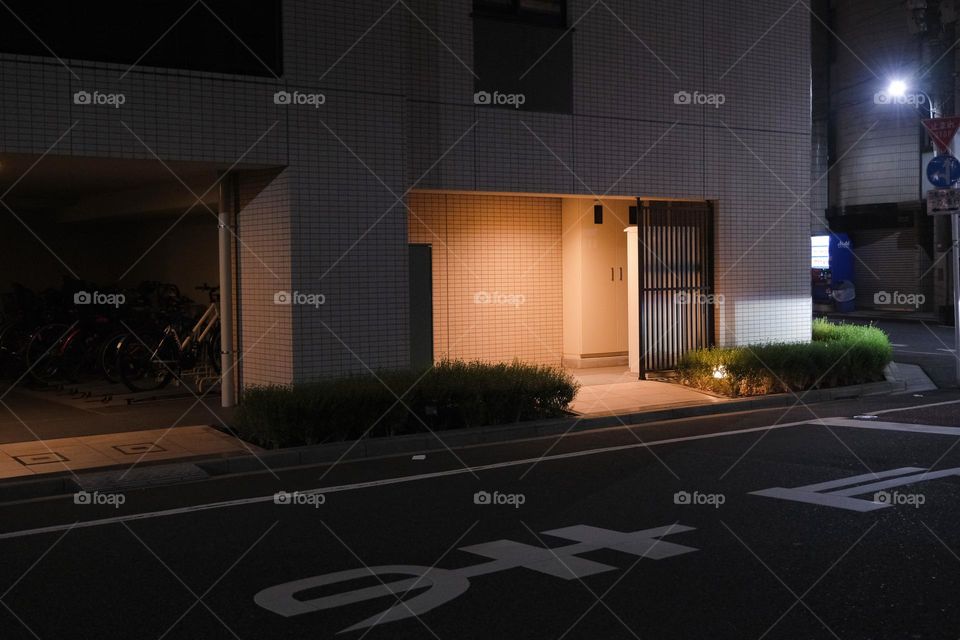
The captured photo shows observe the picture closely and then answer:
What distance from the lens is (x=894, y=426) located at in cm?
1227

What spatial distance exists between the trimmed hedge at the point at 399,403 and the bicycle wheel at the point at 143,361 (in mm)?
3729

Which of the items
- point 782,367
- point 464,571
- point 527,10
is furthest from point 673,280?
point 464,571

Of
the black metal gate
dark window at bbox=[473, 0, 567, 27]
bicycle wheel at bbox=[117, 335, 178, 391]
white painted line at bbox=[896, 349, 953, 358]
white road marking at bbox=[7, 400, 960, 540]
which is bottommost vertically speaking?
white road marking at bbox=[7, 400, 960, 540]

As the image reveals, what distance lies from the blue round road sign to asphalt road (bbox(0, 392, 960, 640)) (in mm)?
7002

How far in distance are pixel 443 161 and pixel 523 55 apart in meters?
2.09

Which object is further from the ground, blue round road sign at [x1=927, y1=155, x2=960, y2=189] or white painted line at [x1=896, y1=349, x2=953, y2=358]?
blue round road sign at [x1=927, y1=155, x2=960, y2=189]

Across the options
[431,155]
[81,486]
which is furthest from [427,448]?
[431,155]

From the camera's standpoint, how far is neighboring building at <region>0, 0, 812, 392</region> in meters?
12.2

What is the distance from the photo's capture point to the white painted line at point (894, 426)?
11.8 meters

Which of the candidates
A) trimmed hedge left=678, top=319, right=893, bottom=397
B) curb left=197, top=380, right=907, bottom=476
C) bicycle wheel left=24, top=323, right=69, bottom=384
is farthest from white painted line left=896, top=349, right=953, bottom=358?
bicycle wheel left=24, top=323, right=69, bottom=384

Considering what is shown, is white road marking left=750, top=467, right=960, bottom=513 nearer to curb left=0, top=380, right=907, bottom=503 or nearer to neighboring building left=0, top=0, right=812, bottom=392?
curb left=0, top=380, right=907, bottom=503

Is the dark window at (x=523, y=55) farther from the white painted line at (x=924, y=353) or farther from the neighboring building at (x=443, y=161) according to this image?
the white painted line at (x=924, y=353)

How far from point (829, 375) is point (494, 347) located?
5241mm

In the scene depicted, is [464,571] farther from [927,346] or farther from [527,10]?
A: [927,346]
